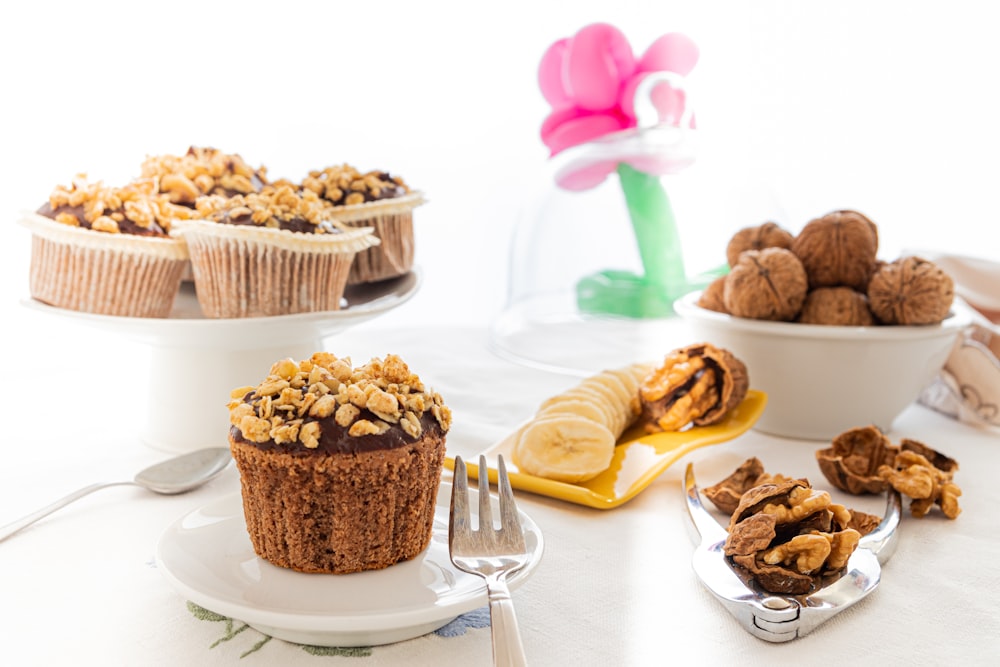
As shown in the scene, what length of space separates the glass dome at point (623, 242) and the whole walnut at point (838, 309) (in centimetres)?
40

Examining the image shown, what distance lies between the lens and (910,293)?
1.24 meters

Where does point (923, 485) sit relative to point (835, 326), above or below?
below

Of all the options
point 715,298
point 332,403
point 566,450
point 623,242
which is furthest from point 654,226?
point 332,403

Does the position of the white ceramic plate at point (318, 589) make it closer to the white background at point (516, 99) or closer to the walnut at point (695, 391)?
the walnut at point (695, 391)

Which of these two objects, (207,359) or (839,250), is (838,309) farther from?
(207,359)

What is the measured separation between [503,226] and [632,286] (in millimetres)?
868

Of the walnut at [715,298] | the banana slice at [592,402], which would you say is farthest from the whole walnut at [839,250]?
the banana slice at [592,402]

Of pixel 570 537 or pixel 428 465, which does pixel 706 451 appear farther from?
pixel 428 465

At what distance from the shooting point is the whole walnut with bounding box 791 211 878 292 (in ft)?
4.21

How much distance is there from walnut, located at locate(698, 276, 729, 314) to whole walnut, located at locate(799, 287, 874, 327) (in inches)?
4.8

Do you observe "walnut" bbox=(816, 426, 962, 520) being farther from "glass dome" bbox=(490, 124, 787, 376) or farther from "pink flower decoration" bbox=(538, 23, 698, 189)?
"pink flower decoration" bbox=(538, 23, 698, 189)

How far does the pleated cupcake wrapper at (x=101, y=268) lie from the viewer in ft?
3.99

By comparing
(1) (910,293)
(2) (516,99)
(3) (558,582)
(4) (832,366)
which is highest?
(2) (516,99)

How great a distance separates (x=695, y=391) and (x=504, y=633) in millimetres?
640
